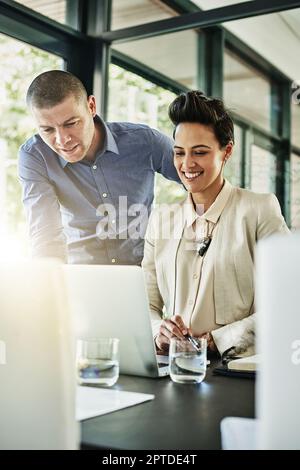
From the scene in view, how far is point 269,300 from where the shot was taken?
2.26 feet

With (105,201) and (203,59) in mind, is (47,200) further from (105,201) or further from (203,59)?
(203,59)

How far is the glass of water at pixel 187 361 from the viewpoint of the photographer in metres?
1.49

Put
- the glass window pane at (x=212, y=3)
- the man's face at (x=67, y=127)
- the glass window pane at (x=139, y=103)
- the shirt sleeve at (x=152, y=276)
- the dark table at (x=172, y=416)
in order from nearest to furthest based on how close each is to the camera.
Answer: the dark table at (x=172, y=416)
the shirt sleeve at (x=152, y=276)
the man's face at (x=67, y=127)
the glass window pane at (x=212, y=3)
the glass window pane at (x=139, y=103)

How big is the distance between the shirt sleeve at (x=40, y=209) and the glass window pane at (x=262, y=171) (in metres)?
1.42

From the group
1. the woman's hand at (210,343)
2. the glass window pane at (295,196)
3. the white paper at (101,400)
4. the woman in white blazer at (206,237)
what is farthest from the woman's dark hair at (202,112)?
the glass window pane at (295,196)

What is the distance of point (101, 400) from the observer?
4.26 ft

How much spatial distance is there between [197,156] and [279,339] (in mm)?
1719

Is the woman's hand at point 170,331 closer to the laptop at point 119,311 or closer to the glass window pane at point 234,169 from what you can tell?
the laptop at point 119,311

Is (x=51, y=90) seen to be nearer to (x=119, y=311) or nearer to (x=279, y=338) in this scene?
(x=119, y=311)

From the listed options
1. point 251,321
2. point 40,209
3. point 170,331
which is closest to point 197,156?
point 251,321

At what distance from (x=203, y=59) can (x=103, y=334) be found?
2.96 metres

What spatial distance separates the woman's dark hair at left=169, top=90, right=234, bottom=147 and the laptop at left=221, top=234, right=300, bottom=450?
1.72m
